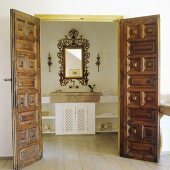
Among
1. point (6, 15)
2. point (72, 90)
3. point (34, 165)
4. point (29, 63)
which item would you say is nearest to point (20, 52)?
point (29, 63)

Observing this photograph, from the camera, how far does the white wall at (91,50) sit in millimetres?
6047

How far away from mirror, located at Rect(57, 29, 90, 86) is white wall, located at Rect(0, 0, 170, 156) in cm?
198

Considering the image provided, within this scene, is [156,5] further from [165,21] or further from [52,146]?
[52,146]

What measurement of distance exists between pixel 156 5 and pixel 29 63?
2156mm

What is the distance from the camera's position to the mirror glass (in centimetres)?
604

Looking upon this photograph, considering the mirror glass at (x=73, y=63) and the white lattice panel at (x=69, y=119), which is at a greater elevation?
the mirror glass at (x=73, y=63)

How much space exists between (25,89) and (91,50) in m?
2.76

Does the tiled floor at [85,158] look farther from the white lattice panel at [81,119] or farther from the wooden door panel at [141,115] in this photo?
the wooden door panel at [141,115]

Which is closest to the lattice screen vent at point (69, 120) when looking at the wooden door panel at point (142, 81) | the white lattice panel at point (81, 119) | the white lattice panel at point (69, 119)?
the white lattice panel at point (69, 119)

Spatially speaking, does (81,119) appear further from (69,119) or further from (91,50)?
(91,50)

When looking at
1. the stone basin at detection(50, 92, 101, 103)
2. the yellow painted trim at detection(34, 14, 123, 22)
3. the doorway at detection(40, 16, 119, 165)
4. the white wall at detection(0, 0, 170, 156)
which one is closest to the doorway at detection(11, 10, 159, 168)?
the yellow painted trim at detection(34, 14, 123, 22)

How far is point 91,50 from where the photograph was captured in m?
6.10

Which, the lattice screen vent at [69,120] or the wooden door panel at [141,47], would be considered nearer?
the wooden door panel at [141,47]

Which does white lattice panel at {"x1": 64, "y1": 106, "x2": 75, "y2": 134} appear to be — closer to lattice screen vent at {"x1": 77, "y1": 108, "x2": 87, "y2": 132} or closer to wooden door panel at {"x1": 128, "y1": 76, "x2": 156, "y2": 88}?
lattice screen vent at {"x1": 77, "y1": 108, "x2": 87, "y2": 132}
